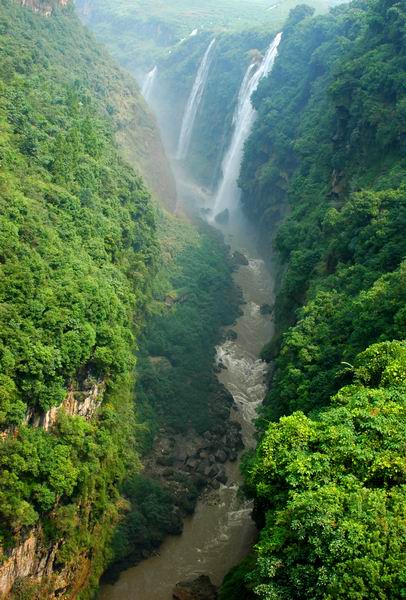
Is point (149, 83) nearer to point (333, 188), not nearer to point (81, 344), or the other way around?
point (333, 188)

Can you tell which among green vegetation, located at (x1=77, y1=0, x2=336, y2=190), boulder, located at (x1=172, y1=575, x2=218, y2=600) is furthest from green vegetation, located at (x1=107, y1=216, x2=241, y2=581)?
green vegetation, located at (x1=77, y1=0, x2=336, y2=190)

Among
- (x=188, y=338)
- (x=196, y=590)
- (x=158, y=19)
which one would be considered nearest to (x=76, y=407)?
(x=196, y=590)

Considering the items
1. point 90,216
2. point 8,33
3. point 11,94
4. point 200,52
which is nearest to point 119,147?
point 8,33

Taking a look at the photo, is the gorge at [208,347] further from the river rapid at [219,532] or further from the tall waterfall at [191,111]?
the tall waterfall at [191,111]

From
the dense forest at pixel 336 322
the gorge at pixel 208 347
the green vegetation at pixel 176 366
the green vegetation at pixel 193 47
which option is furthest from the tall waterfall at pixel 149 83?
the green vegetation at pixel 176 366

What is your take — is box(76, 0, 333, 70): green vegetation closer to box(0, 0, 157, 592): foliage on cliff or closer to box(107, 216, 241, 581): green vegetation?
box(107, 216, 241, 581): green vegetation

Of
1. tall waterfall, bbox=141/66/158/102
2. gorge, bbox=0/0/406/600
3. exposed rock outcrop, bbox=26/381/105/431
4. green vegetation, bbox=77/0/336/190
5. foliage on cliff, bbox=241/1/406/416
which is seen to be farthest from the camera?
tall waterfall, bbox=141/66/158/102
